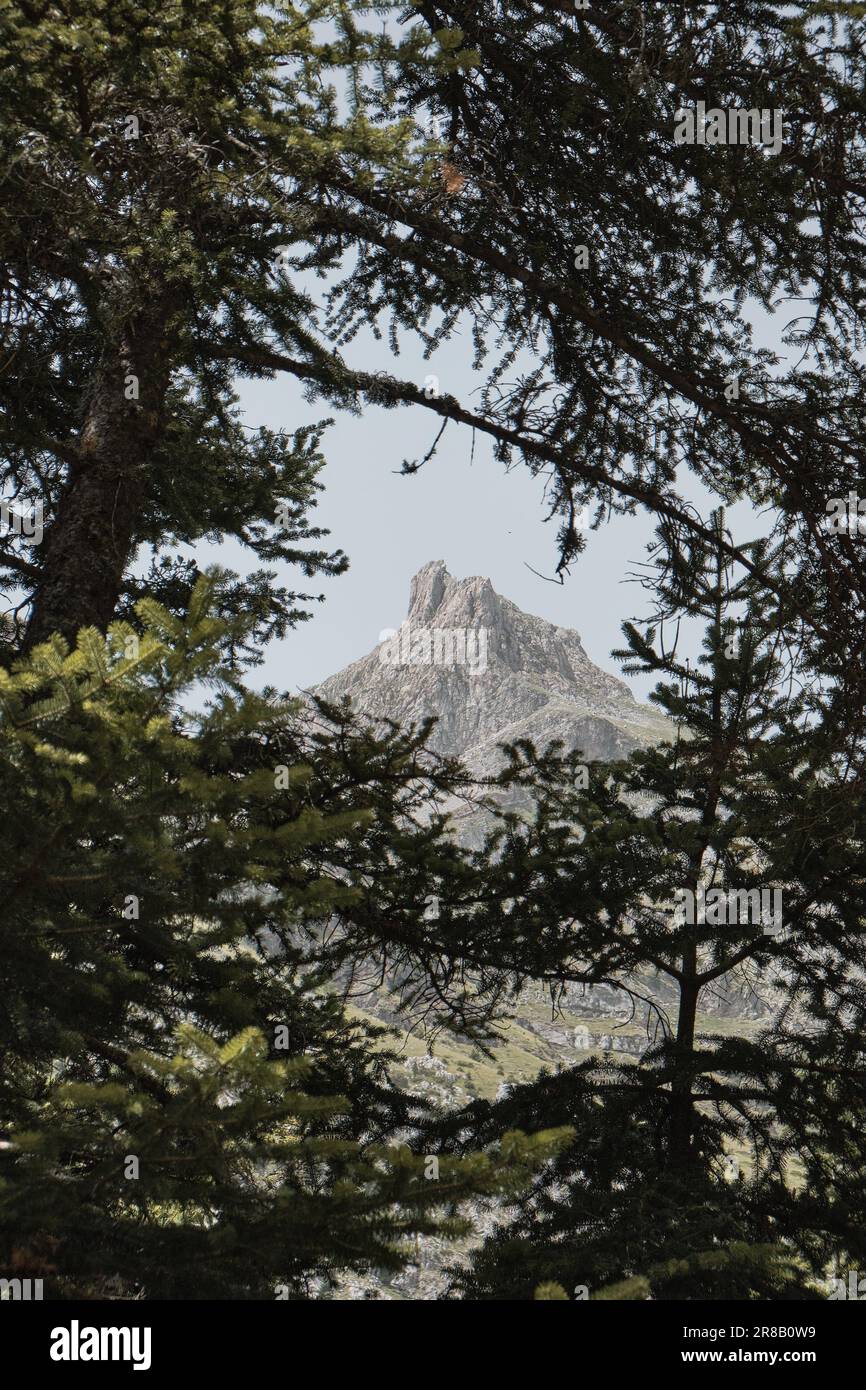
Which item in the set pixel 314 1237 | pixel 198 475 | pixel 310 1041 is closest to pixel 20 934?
pixel 314 1237

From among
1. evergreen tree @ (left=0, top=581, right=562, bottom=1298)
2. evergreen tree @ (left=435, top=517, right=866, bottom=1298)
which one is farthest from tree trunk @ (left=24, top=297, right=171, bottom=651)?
evergreen tree @ (left=435, top=517, right=866, bottom=1298)

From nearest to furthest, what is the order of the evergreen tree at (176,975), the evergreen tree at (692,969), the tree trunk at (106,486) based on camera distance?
1. the evergreen tree at (176,975)
2. the tree trunk at (106,486)
3. the evergreen tree at (692,969)

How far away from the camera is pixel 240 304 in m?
5.89
